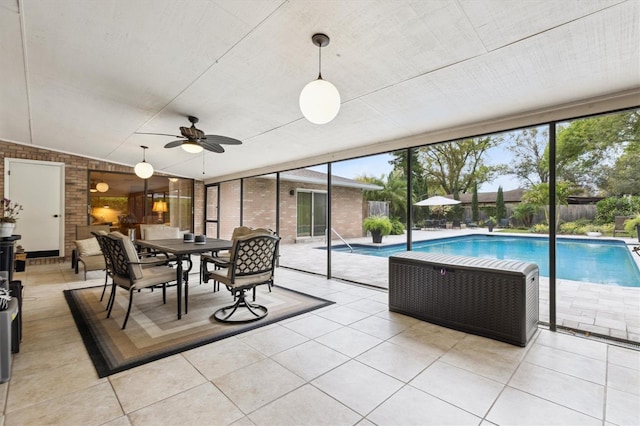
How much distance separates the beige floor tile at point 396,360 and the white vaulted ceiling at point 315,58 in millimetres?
2405

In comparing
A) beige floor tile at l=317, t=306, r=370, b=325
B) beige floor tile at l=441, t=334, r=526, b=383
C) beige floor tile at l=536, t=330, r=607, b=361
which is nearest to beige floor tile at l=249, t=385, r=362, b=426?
beige floor tile at l=441, t=334, r=526, b=383

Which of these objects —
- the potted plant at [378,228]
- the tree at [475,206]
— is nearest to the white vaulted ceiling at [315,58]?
the tree at [475,206]

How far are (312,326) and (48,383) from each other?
209 cm

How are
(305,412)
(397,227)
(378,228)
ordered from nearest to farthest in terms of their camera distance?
(305,412), (378,228), (397,227)

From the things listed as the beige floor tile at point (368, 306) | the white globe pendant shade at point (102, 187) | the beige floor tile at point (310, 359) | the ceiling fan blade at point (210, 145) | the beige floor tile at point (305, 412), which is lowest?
the beige floor tile at point (305, 412)

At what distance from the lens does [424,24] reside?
1.98 metres

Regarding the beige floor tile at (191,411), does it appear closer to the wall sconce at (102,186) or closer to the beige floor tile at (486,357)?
the beige floor tile at (486,357)

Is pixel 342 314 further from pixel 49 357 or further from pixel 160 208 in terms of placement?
pixel 160 208

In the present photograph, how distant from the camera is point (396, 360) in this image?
239 cm

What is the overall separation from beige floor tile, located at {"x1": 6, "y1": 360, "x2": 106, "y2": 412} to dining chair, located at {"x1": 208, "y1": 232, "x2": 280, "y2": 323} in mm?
1261

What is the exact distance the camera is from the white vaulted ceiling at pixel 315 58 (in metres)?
1.92

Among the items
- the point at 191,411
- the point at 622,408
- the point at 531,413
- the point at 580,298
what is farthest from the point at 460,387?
the point at 580,298

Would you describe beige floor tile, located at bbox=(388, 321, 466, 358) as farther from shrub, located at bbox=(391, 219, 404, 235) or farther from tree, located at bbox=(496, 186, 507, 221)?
shrub, located at bbox=(391, 219, 404, 235)

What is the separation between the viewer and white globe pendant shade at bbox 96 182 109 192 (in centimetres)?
749
